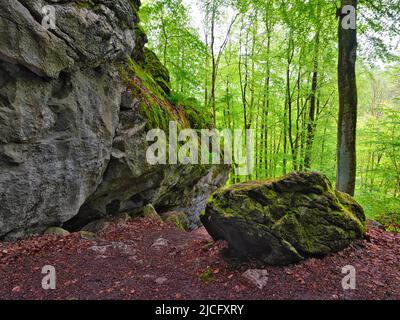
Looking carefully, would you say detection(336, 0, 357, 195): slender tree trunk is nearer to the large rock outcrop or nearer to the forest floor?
the forest floor

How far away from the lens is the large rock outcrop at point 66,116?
5305mm

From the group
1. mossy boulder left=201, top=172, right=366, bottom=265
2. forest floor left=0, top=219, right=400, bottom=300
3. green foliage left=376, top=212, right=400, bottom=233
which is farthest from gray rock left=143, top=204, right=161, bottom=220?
green foliage left=376, top=212, right=400, bottom=233

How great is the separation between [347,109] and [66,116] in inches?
295

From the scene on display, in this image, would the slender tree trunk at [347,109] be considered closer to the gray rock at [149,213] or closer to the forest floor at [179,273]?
the forest floor at [179,273]

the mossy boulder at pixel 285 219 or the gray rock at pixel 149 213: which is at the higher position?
the mossy boulder at pixel 285 219

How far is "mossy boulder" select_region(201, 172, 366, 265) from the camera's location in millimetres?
4441

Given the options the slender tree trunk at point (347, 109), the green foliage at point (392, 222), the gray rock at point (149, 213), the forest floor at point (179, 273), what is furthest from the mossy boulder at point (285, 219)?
the gray rock at point (149, 213)

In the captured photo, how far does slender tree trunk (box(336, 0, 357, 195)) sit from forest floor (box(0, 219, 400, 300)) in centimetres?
166

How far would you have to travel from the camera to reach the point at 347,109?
22.3 feet

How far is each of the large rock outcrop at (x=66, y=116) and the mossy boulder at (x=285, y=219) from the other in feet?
13.5

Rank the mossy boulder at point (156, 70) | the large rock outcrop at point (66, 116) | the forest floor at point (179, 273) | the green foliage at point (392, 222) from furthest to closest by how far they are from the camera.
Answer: the mossy boulder at point (156, 70)
the green foliage at point (392, 222)
the large rock outcrop at point (66, 116)
the forest floor at point (179, 273)

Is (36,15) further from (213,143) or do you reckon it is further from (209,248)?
(213,143)

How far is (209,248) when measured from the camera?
5516 millimetres
